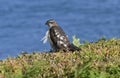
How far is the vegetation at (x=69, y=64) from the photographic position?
13.4 metres

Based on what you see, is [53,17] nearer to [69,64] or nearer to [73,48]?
[73,48]

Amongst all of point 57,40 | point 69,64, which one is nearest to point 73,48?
point 57,40

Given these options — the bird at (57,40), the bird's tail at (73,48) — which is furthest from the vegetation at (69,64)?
the bird at (57,40)

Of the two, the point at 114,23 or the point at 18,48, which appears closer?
the point at 18,48

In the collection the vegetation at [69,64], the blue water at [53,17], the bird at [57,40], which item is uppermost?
the blue water at [53,17]

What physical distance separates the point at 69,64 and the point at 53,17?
36922mm

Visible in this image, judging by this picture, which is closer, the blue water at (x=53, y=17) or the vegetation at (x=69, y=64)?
the vegetation at (x=69, y=64)

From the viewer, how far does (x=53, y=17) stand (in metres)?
51.4

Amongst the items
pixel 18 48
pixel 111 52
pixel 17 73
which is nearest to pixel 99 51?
pixel 111 52

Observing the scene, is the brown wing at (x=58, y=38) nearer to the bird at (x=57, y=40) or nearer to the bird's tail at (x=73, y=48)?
the bird at (x=57, y=40)

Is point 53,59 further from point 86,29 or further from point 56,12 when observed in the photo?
point 56,12

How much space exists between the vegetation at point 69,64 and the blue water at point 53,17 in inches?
992

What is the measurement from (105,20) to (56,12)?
355 cm

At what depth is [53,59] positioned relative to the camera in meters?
15.7
